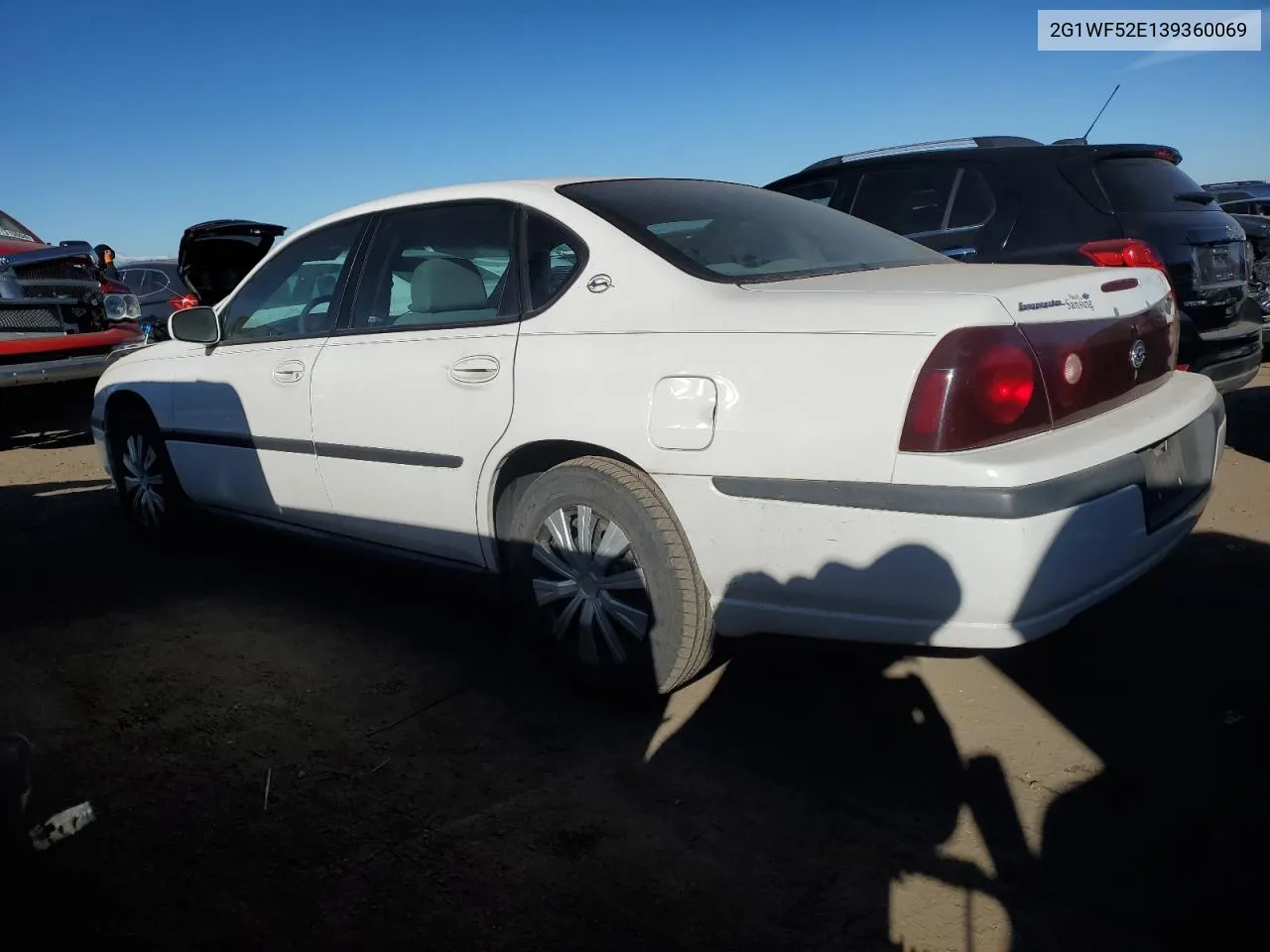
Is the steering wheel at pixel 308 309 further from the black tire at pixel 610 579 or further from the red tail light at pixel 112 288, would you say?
the red tail light at pixel 112 288

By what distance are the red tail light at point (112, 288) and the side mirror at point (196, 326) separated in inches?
181

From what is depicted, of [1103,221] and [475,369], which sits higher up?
[1103,221]

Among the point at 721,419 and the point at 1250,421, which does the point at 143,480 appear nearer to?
the point at 721,419

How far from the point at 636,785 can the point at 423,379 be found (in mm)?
1427

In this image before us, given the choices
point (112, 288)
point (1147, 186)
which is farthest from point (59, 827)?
point (112, 288)

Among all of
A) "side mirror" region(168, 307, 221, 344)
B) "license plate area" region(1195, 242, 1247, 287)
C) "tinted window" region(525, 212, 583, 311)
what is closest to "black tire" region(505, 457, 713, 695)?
"tinted window" region(525, 212, 583, 311)

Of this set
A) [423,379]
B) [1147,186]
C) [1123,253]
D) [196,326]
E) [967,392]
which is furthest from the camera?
[1147,186]

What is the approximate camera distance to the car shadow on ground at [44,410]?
7188 millimetres

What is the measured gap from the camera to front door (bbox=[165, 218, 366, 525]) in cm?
368

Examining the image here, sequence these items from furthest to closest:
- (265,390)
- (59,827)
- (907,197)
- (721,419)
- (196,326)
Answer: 1. (907,197)
2. (196,326)
3. (265,390)
4. (721,419)
5. (59,827)

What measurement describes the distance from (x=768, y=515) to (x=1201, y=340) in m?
3.57

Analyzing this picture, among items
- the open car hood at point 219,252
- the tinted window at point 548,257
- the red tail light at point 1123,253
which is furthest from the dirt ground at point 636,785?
the open car hood at point 219,252

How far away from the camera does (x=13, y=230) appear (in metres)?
8.66

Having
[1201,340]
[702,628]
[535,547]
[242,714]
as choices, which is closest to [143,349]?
[242,714]
